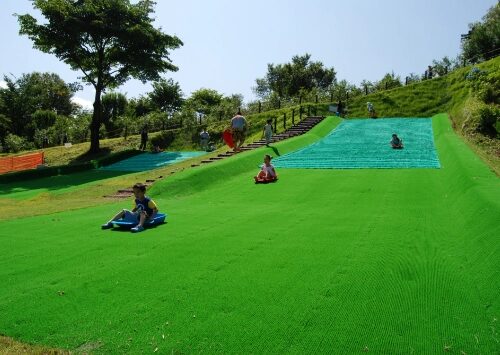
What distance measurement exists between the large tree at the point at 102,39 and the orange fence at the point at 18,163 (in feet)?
14.9

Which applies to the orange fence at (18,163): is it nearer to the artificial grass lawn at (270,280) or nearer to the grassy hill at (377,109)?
the grassy hill at (377,109)

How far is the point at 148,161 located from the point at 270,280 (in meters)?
24.4

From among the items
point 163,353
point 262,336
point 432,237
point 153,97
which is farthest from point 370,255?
point 153,97

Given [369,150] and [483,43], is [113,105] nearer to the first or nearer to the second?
[483,43]

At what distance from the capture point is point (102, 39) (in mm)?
31422

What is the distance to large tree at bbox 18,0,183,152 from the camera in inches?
1166

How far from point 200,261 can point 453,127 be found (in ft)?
74.9

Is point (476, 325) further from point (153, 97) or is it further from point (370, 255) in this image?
point (153, 97)

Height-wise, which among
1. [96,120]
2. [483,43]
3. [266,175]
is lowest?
[266,175]

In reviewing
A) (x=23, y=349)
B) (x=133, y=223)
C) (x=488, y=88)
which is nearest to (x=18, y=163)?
(x=133, y=223)

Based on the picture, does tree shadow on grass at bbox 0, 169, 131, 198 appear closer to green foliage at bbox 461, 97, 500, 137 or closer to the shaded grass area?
the shaded grass area

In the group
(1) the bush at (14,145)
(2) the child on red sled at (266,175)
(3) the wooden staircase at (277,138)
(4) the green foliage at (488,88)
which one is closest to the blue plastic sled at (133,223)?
(2) the child on red sled at (266,175)

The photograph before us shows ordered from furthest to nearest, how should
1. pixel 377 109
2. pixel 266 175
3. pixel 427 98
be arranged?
pixel 377 109
pixel 427 98
pixel 266 175

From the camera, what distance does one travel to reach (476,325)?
14.8 ft
